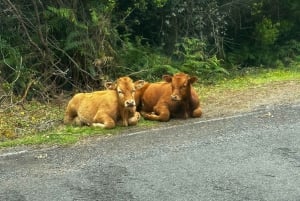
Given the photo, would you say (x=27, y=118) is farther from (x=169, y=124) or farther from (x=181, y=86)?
(x=181, y=86)

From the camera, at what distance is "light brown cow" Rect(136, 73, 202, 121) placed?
35.1ft

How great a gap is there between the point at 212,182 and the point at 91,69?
23.1ft

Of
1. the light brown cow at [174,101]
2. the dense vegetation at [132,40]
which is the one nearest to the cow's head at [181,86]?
the light brown cow at [174,101]

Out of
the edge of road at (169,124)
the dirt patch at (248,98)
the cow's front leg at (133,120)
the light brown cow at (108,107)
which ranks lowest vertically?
the dirt patch at (248,98)

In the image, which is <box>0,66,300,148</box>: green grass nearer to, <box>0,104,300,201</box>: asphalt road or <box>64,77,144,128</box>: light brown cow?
<box>64,77,144,128</box>: light brown cow

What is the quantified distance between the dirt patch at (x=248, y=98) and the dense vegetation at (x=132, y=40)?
219 cm

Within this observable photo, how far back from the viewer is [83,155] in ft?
→ 27.8

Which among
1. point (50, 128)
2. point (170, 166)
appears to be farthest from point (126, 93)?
point (170, 166)

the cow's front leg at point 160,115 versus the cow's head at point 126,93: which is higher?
the cow's head at point 126,93

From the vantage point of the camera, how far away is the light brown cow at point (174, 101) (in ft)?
35.1

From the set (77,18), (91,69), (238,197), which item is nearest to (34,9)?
(77,18)

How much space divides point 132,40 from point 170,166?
9.42 meters

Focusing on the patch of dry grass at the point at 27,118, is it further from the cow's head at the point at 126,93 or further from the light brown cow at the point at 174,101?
the light brown cow at the point at 174,101

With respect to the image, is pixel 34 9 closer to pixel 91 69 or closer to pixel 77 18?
pixel 77 18
